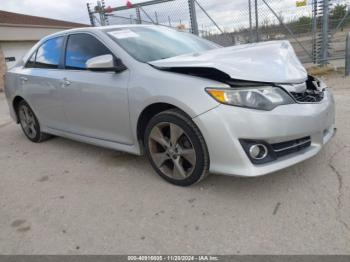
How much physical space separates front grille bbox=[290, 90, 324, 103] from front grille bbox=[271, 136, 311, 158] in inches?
12.6

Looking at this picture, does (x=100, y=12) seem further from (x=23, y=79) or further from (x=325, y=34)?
(x=325, y=34)

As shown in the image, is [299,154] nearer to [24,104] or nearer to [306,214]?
[306,214]

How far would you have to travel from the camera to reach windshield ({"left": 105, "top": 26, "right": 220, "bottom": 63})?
10.5ft

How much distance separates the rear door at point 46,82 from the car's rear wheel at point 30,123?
252 millimetres

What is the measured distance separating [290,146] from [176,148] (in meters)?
0.97

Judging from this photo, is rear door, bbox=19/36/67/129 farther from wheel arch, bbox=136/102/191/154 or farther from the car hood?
the car hood

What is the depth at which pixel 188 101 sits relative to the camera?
2561mm

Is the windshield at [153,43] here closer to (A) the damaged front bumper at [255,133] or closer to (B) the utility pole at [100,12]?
(A) the damaged front bumper at [255,133]

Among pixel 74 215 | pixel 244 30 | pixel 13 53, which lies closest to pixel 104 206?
pixel 74 215

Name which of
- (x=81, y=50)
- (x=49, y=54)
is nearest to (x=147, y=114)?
(x=81, y=50)

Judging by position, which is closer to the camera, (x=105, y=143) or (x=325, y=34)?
(x=105, y=143)

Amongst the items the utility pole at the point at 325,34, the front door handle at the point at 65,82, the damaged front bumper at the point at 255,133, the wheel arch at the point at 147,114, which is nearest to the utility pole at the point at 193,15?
the utility pole at the point at 325,34

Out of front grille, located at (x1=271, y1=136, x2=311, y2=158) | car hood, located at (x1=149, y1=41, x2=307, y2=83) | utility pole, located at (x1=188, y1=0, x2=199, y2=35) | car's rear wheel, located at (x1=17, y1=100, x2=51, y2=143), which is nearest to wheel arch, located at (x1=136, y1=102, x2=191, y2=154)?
car hood, located at (x1=149, y1=41, x2=307, y2=83)

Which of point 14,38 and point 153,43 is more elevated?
point 14,38
